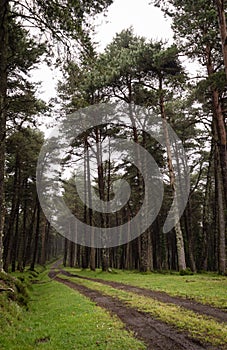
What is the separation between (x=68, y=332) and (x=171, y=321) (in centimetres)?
257

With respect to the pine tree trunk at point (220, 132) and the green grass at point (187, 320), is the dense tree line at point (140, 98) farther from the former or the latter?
the green grass at point (187, 320)

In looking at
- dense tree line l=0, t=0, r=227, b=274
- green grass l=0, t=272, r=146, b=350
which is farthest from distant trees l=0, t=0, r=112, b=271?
green grass l=0, t=272, r=146, b=350

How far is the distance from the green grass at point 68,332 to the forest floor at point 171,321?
1.28 feet

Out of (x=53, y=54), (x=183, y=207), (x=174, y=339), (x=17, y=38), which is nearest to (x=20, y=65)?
(x=17, y=38)

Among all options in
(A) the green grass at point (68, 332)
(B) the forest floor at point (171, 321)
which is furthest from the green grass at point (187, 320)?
(A) the green grass at point (68, 332)

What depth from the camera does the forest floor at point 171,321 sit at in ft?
19.5

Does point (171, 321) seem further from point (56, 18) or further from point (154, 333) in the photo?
point (56, 18)

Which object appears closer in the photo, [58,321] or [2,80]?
[58,321]

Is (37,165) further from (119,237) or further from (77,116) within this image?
(119,237)

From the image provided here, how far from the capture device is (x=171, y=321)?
752cm

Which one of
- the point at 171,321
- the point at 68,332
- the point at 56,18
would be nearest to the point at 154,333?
the point at 171,321

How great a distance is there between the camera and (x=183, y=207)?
31594mm

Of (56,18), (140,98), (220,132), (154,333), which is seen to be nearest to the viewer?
(154,333)

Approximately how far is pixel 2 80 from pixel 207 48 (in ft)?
39.4
